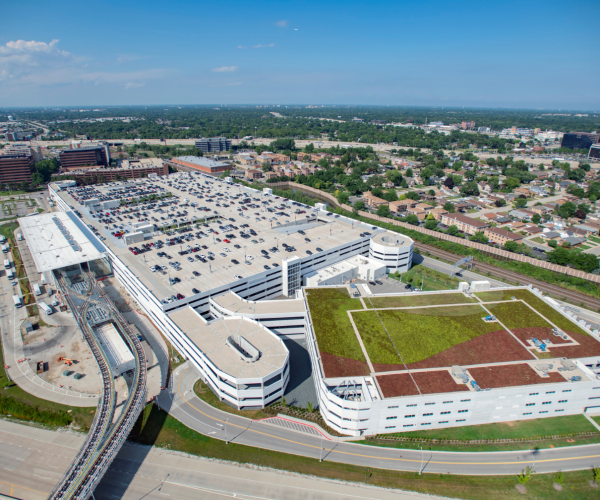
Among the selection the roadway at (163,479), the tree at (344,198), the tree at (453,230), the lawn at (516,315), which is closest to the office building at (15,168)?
the tree at (344,198)

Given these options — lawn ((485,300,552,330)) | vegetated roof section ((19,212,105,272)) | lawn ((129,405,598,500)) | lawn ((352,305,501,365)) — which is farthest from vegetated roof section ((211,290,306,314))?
vegetated roof section ((19,212,105,272))

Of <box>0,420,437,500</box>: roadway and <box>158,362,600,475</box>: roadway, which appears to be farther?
<box>158,362,600,475</box>: roadway

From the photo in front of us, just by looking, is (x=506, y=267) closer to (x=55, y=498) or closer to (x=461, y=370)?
(x=461, y=370)

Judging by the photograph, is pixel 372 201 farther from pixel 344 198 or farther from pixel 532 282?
pixel 532 282

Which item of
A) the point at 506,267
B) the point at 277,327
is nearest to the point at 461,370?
the point at 277,327

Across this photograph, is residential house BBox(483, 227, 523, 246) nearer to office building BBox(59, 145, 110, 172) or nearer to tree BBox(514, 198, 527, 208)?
tree BBox(514, 198, 527, 208)

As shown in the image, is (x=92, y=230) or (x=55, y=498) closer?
(x=55, y=498)
